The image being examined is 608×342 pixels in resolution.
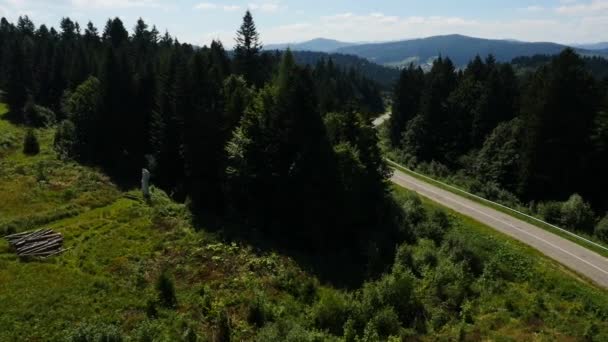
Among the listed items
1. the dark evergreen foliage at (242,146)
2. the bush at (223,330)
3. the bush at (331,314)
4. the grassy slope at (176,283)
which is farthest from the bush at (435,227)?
the bush at (223,330)

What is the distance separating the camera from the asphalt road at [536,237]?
80.5 feet

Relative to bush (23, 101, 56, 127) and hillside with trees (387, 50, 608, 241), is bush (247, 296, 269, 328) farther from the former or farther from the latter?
bush (23, 101, 56, 127)

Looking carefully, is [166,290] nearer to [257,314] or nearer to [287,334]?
[257,314]

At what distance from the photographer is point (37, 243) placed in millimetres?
25594

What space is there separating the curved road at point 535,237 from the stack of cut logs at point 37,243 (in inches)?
1068

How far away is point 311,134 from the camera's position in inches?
1222

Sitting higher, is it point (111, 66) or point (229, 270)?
point (111, 66)

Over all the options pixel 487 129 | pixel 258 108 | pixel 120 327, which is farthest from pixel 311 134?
pixel 487 129

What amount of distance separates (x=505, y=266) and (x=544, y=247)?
4.00 meters

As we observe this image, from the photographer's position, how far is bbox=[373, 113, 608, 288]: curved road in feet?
80.5

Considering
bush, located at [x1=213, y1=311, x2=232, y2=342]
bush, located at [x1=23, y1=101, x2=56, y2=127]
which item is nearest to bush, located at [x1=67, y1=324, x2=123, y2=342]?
bush, located at [x1=213, y1=311, x2=232, y2=342]

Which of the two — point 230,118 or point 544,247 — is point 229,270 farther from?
point 544,247

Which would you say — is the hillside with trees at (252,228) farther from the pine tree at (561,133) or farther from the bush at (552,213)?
the bush at (552,213)

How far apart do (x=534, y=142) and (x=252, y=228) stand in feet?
95.3
